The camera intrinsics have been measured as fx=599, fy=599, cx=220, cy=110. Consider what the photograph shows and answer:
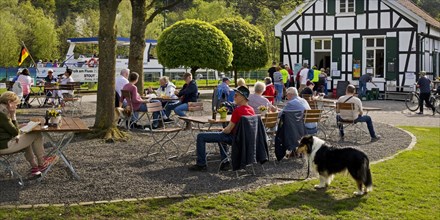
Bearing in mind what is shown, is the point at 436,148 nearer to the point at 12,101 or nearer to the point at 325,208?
the point at 325,208

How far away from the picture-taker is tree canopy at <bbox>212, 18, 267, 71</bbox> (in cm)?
3119

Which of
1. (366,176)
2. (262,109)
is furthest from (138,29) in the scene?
(366,176)

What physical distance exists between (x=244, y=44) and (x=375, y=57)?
6.69 metres

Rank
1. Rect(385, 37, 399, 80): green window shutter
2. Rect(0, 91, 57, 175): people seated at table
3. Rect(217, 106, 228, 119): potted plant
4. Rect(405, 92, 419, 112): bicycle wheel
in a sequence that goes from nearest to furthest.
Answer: Rect(0, 91, 57, 175): people seated at table, Rect(217, 106, 228, 119): potted plant, Rect(405, 92, 419, 112): bicycle wheel, Rect(385, 37, 399, 80): green window shutter

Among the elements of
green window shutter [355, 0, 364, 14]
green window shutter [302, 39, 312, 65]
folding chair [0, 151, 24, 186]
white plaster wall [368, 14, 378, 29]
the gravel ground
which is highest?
green window shutter [355, 0, 364, 14]

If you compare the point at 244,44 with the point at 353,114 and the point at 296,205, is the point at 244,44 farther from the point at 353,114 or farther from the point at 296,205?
the point at 296,205

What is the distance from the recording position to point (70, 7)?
203 feet

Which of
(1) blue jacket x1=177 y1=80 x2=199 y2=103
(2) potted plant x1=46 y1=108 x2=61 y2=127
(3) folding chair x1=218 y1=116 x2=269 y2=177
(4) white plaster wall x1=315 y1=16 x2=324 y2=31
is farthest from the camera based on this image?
(4) white plaster wall x1=315 y1=16 x2=324 y2=31

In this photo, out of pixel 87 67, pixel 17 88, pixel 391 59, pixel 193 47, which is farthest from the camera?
pixel 87 67

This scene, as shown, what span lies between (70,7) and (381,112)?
4646cm

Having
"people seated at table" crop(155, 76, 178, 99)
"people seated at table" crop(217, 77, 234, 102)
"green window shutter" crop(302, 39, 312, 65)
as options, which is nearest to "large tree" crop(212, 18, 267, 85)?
"green window shutter" crop(302, 39, 312, 65)

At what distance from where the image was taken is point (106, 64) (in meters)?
12.3

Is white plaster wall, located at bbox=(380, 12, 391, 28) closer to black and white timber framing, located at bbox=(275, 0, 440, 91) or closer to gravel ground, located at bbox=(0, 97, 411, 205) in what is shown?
black and white timber framing, located at bbox=(275, 0, 440, 91)

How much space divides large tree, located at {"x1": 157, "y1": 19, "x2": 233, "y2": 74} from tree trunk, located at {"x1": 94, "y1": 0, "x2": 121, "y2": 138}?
602 inches
